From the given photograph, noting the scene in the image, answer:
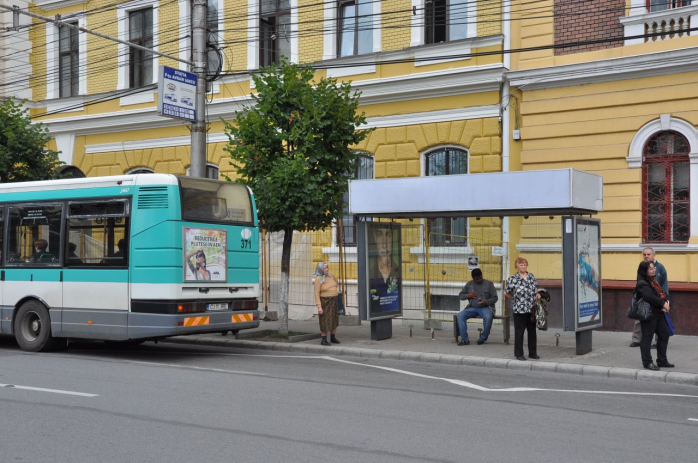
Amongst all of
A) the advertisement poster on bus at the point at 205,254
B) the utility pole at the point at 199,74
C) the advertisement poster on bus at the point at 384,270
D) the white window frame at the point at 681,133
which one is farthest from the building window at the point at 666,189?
the utility pole at the point at 199,74

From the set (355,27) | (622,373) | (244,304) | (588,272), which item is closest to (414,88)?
(355,27)

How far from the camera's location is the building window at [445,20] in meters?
18.6

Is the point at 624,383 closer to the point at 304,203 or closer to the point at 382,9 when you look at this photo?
the point at 304,203

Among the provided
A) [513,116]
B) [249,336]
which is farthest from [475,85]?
[249,336]

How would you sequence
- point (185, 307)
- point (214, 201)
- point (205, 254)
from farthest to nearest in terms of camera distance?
point (214, 201) < point (205, 254) < point (185, 307)

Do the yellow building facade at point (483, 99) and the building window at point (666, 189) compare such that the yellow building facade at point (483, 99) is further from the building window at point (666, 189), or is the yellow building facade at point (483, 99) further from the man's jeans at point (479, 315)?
the man's jeans at point (479, 315)

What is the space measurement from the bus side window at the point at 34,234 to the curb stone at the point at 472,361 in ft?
11.0

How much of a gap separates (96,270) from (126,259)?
0.71 meters

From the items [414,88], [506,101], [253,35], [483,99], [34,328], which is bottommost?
[34,328]

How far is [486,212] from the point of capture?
1405 cm

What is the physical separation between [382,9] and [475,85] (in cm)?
337

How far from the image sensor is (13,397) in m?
9.03

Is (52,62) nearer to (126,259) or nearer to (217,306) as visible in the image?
(126,259)

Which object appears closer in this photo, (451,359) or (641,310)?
(641,310)
